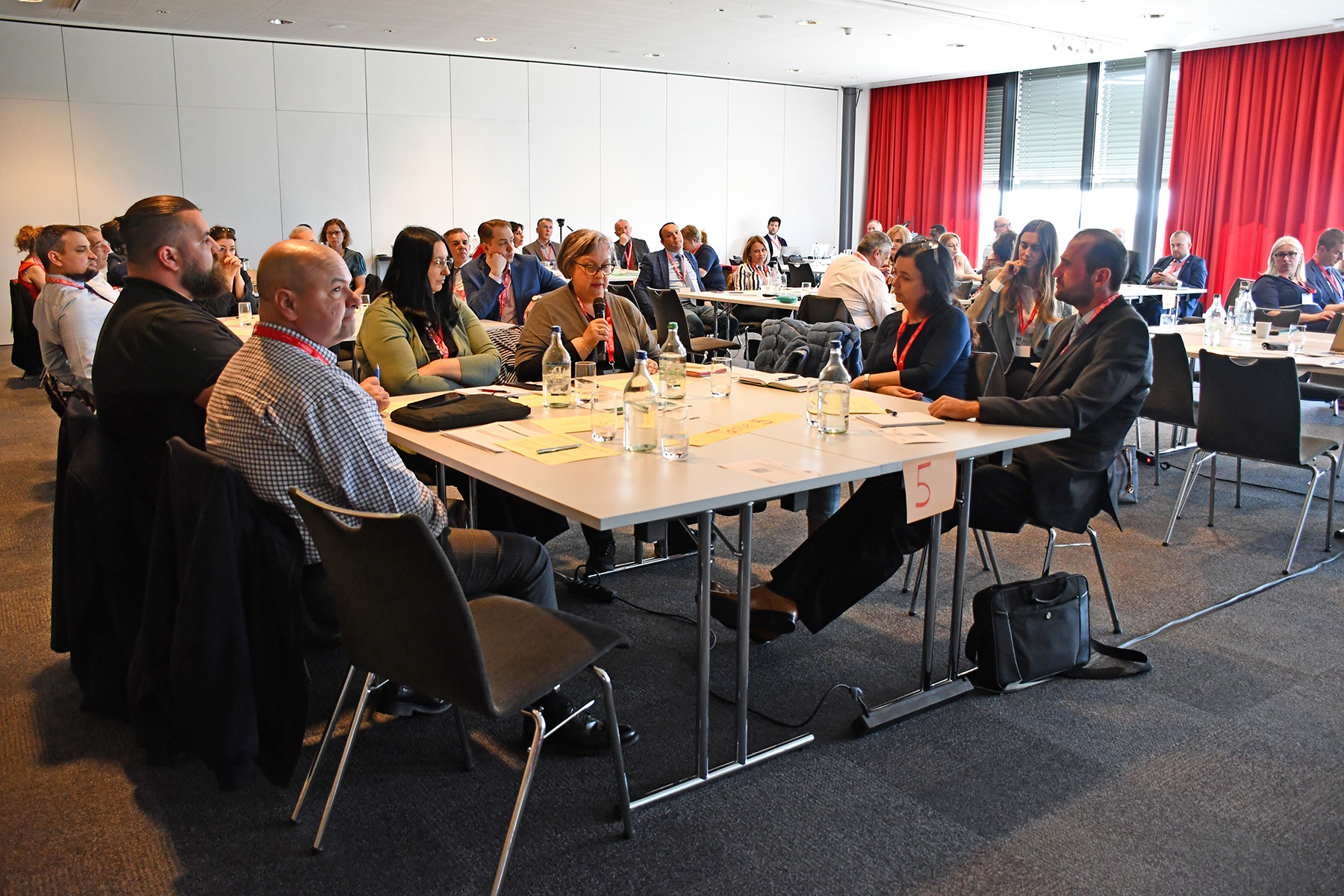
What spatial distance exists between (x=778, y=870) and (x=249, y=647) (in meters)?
1.16

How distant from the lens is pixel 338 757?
2432 mm

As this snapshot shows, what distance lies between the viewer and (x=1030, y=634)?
274cm

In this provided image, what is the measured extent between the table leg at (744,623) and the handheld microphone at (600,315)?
6.15 feet

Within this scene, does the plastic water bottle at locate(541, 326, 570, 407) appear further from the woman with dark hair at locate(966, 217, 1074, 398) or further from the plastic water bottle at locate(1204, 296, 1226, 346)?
the plastic water bottle at locate(1204, 296, 1226, 346)

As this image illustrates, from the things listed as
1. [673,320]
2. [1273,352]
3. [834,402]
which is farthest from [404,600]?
[673,320]

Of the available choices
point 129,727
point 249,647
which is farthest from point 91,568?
point 249,647

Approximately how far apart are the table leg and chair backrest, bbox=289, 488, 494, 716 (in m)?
0.69

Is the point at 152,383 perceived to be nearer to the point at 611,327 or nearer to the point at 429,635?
the point at 429,635

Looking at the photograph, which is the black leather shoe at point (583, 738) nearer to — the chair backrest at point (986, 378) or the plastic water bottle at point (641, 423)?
the plastic water bottle at point (641, 423)

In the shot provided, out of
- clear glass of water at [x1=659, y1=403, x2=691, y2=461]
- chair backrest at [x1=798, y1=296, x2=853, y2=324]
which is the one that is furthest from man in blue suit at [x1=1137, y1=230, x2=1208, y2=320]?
clear glass of water at [x1=659, y1=403, x2=691, y2=461]

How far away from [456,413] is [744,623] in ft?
3.51

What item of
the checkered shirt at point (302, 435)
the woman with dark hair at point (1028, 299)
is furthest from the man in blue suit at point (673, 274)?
the checkered shirt at point (302, 435)

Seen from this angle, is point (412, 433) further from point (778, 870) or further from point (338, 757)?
point (778, 870)

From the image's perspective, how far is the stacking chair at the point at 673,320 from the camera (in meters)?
7.01
